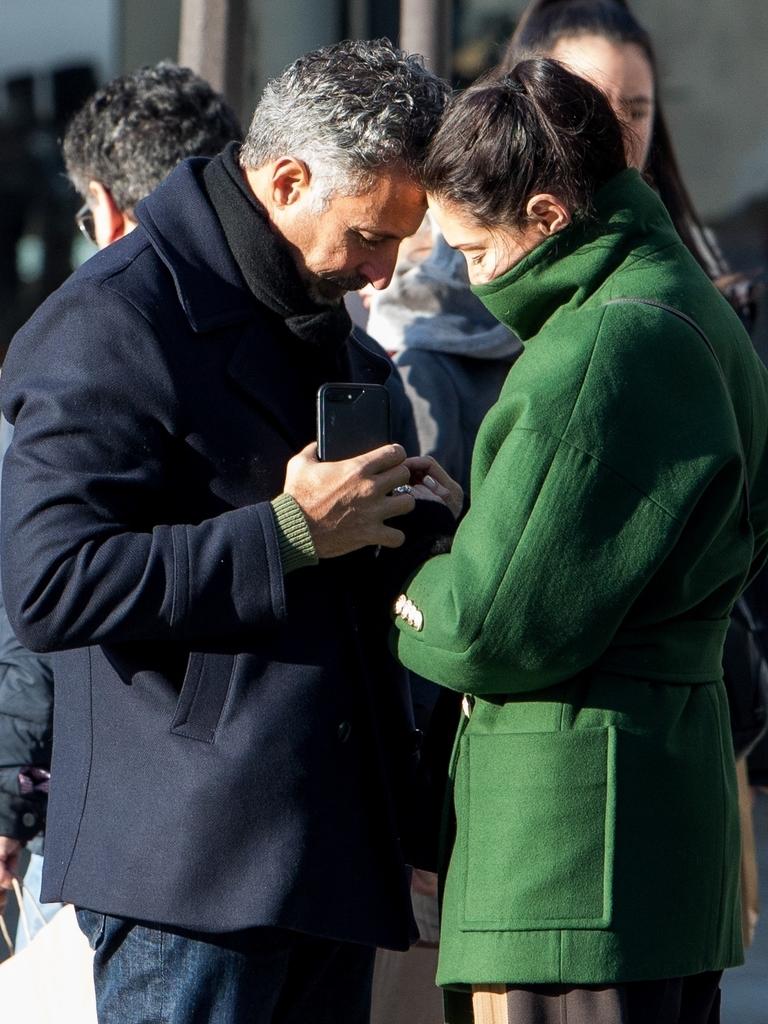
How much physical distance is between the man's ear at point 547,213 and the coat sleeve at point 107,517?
1.61 feet

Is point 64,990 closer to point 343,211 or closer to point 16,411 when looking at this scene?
point 16,411

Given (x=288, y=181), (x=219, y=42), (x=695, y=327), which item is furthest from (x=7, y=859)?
(x=219, y=42)

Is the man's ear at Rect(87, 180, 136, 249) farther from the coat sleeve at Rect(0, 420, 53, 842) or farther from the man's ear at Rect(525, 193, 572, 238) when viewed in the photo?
the man's ear at Rect(525, 193, 572, 238)

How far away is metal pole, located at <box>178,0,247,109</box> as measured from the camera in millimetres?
3941

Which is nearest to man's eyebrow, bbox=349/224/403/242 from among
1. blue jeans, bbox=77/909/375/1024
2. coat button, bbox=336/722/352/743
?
coat button, bbox=336/722/352/743

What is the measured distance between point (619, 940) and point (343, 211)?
1021 mm

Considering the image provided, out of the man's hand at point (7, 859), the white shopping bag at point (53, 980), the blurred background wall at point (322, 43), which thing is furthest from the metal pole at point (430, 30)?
the white shopping bag at point (53, 980)

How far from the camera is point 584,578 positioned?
5.94ft

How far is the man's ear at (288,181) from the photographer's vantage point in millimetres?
2104

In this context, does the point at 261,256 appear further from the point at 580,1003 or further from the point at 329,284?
the point at 580,1003

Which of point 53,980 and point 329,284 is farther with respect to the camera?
point 53,980

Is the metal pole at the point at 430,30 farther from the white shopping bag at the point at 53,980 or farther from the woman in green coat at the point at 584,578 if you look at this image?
the white shopping bag at the point at 53,980

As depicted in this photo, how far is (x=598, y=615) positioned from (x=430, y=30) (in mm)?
2780

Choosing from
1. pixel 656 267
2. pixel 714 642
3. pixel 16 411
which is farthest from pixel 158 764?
pixel 656 267
